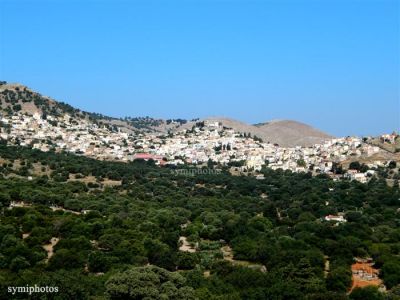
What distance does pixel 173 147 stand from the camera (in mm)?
135750

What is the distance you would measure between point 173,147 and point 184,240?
3696 inches

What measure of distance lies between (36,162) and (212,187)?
25.0 meters

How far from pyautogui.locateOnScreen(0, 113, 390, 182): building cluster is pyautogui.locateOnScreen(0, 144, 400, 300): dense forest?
34.9 m

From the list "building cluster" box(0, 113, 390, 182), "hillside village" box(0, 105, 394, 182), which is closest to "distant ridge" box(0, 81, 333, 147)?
"hillside village" box(0, 105, 394, 182)

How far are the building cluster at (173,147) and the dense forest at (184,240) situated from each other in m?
34.9

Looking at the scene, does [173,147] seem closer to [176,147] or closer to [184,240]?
[176,147]


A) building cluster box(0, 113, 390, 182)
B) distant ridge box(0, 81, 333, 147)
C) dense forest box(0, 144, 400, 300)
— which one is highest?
distant ridge box(0, 81, 333, 147)

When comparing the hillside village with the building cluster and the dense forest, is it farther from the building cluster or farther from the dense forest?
the dense forest

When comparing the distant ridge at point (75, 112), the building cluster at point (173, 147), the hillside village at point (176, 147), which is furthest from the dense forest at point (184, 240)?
the distant ridge at point (75, 112)

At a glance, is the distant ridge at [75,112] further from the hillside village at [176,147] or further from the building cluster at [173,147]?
the building cluster at [173,147]

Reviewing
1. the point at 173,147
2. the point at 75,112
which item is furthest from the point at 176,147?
the point at 75,112

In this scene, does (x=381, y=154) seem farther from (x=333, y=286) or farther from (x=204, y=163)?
(x=333, y=286)

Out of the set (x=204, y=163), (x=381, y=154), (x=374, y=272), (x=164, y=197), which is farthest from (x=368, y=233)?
(x=204, y=163)

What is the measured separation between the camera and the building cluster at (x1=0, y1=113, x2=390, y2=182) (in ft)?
360
